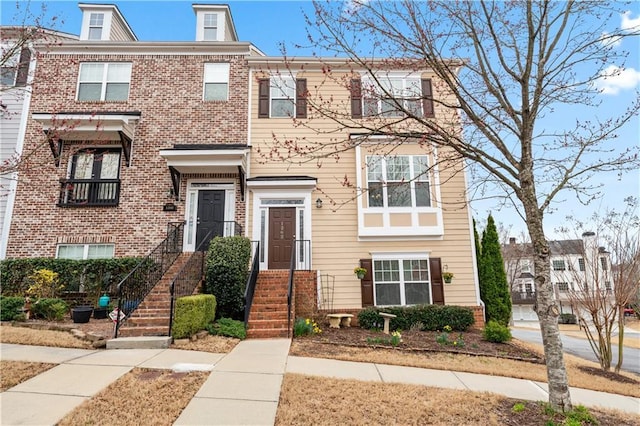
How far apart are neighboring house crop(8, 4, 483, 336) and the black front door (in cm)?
3

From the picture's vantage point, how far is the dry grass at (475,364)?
615 centimetres

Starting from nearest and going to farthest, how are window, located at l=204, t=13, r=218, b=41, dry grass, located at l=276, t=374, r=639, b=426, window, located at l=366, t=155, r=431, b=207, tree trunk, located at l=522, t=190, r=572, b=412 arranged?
1. dry grass, located at l=276, t=374, r=639, b=426
2. tree trunk, located at l=522, t=190, r=572, b=412
3. window, located at l=366, t=155, r=431, b=207
4. window, located at l=204, t=13, r=218, b=41

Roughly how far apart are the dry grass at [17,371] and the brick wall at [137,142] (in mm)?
6015

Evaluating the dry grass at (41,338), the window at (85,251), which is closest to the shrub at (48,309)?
the dry grass at (41,338)

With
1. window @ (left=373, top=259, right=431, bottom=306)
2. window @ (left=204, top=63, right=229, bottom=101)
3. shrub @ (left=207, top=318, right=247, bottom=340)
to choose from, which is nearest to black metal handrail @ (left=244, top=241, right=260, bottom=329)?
shrub @ (left=207, top=318, right=247, bottom=340)

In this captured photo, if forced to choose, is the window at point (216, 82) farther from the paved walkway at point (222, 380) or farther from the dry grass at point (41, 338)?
the paved walkway at point (222, 380)

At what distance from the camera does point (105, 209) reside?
1114 centimetres

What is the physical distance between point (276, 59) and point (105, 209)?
7.58 m

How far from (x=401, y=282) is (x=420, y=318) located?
4.19 ft

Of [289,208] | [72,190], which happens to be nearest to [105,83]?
[72,190]

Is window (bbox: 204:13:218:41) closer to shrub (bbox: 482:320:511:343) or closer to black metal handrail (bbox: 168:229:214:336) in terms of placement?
black metal handrail (bbox: 168:229:214:336)

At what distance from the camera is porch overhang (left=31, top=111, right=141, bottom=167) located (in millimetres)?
10477

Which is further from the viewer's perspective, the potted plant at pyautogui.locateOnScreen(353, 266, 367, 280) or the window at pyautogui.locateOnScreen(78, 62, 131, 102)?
the window at pyautogui.locateOnScreen(78, 62, 131, 102)

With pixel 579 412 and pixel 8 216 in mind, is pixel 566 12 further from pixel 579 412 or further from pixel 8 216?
pixel 8 216
